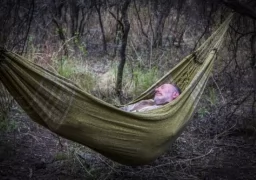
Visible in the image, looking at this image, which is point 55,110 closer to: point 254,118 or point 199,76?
point 199,76

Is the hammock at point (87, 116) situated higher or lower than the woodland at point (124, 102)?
lower

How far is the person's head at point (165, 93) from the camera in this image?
2.77m

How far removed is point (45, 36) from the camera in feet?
19.0

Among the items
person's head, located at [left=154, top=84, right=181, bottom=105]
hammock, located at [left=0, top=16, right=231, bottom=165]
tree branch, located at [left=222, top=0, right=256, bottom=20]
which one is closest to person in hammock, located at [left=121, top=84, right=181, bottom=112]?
person's head, located at [left=154, top=84, right=181, bottom=105]

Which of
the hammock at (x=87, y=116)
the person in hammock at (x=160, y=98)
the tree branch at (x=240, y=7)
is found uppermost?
the tree branch at (x=240, y=7)

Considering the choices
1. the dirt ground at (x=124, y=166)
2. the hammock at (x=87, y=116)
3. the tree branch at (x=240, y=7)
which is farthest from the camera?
the dirt ground at (x=124, y=166)

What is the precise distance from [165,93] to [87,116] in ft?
3.07

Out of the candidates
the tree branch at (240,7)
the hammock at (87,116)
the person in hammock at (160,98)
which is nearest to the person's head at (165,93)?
the person in hammock at (160,98)

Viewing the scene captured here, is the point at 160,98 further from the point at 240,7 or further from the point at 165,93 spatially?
the point at 240,7

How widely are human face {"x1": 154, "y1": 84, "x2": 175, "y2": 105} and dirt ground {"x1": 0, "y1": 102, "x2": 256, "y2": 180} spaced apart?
452 millimetres

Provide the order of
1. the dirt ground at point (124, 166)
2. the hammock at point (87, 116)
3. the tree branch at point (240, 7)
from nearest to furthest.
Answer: the hammock at point (87, 116), the tree branch at point (240, 7), the dirt ground at point (124, 166)

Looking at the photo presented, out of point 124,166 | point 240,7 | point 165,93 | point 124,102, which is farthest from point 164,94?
point 124,102

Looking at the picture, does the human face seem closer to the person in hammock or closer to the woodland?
the person in hammock

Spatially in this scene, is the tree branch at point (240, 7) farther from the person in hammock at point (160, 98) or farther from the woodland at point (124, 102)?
the person in hammock at point (160, 98)
